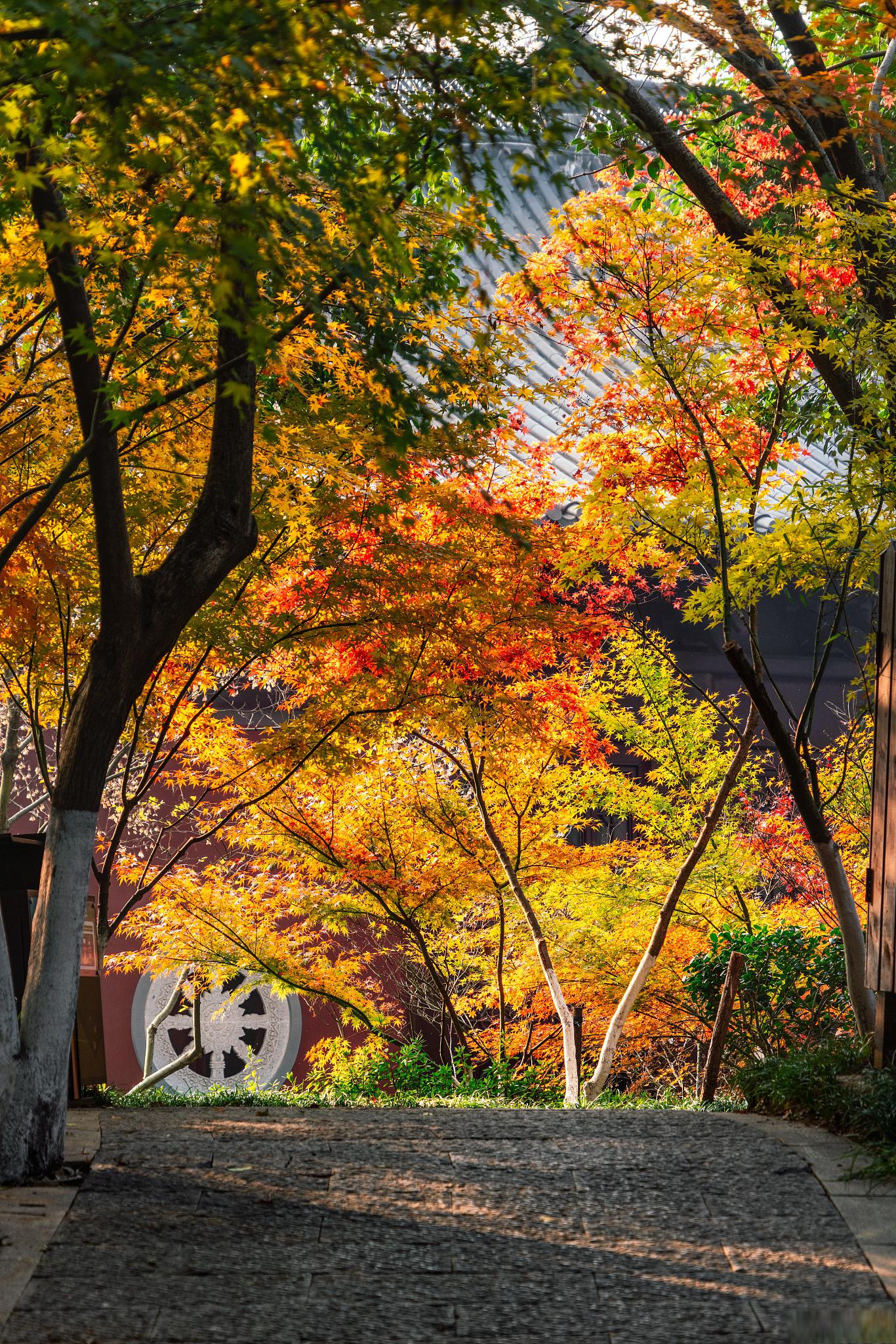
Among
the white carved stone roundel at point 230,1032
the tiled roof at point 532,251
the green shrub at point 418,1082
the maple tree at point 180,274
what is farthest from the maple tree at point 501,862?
the tiled roof at point 532,251

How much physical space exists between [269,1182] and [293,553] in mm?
3960

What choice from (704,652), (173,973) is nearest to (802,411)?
(704,652)

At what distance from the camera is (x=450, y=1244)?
4.04 metres

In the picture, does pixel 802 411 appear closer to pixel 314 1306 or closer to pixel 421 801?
pixel 421 801

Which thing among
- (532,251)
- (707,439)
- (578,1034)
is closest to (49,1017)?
(707,439)

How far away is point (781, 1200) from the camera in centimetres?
452

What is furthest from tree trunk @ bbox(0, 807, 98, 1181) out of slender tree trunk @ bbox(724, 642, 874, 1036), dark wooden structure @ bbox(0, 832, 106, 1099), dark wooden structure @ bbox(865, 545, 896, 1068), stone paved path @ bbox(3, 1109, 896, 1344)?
dark wooden structure @ bbox(865, 545, 896, 1068)

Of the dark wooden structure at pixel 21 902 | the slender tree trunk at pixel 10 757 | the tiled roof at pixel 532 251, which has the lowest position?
the dark wooden structure at pixel 21 902

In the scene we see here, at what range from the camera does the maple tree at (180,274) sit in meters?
3.28

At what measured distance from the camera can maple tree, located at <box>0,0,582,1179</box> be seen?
328 cm

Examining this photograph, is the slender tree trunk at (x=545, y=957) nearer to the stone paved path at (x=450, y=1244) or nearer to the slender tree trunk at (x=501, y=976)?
the slender tree trunk at (x=501, y=976)

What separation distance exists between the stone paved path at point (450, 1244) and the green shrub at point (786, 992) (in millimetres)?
2195

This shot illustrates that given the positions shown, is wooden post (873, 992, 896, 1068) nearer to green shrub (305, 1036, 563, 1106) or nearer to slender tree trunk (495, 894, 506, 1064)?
green shrub (305, 1036, 563, 1106)

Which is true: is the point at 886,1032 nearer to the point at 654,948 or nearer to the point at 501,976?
the point at 654,948
